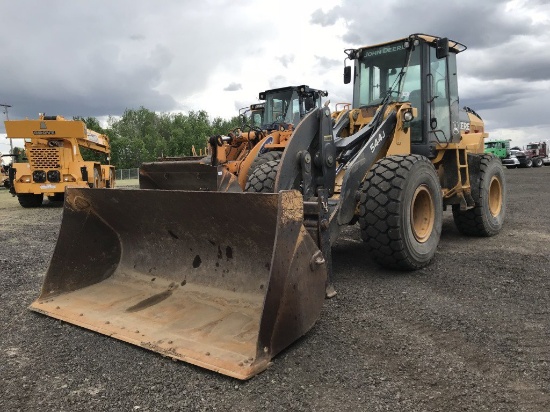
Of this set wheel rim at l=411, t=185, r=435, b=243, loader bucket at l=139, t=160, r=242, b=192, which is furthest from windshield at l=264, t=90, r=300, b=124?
wheel rim at l=411, t=185, r=435, b=243

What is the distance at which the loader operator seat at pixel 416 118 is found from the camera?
581 cm

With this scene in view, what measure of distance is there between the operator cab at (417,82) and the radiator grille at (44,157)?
965 cm

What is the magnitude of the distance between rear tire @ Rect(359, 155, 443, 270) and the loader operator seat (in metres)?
1.20

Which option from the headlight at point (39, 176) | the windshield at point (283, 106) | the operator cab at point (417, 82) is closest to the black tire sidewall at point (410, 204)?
the operator cab at point (417, 82)

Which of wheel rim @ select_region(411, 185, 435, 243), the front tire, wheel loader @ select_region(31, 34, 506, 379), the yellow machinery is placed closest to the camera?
wheel loader @ select_region(31, 34, 506, 379)

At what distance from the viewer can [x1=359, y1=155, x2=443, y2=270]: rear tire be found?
14.3 ft

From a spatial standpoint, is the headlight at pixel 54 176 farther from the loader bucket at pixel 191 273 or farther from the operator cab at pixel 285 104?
the loader bucket at pixel 191 273

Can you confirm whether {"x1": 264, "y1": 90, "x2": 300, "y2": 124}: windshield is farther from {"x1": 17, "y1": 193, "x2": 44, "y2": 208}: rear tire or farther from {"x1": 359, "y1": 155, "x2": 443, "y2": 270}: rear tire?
{"x1": 359, "y1": 155, "x2": 443, "y2": 270}: rear tire

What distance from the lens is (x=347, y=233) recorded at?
23.0 feet

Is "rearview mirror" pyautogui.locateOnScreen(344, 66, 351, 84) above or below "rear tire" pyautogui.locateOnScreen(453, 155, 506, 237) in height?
above

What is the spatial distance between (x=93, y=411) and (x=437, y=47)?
5.28 meters

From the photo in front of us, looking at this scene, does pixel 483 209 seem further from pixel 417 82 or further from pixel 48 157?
pixel 48 157

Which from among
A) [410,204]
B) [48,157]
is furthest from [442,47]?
[48,157]

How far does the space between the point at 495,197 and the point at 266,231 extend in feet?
16.9
